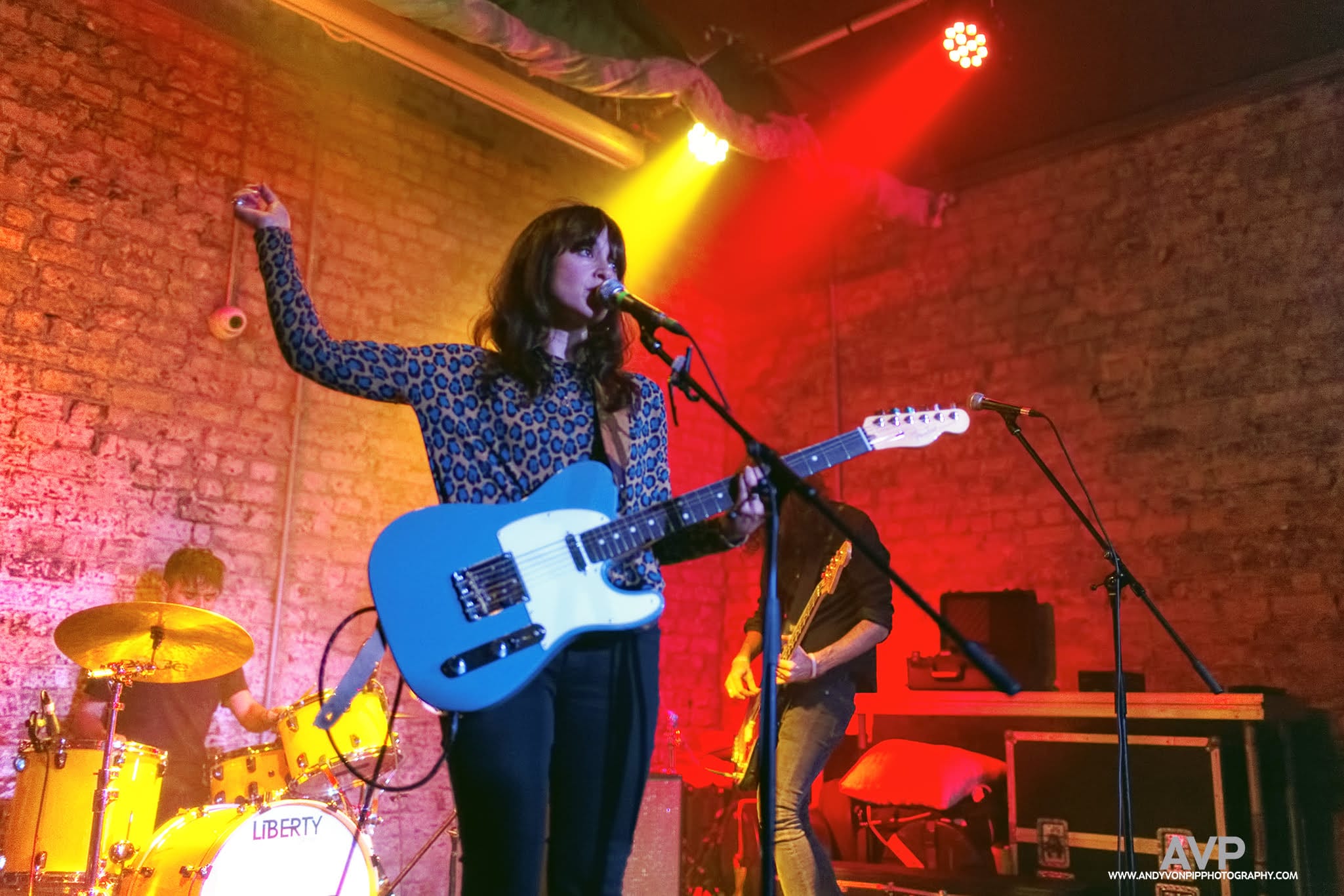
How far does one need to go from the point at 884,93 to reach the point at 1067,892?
4.82m

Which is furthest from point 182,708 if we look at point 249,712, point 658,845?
point 658,845

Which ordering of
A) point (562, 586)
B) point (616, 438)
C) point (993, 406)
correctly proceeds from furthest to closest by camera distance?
point (993, 406), point (616, 438), point (562, 586)

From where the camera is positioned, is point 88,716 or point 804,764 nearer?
point 804,764

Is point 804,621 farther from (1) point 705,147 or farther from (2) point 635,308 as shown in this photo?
(1) point 705,147

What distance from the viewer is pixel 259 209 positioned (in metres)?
2.26

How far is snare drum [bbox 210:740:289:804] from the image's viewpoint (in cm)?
459

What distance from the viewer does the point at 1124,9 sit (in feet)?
19.4

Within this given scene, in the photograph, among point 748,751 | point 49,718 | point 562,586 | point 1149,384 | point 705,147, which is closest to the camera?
point 562,586

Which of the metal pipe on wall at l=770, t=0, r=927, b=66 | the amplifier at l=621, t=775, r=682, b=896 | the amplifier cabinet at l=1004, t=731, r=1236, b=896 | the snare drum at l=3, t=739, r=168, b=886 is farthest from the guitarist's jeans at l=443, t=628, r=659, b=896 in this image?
the metal pipe on wall at l=770, t=0, r=927, b=66

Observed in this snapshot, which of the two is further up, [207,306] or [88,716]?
[207,306]

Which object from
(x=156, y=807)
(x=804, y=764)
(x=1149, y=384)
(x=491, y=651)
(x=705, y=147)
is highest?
(x=705, y=147)

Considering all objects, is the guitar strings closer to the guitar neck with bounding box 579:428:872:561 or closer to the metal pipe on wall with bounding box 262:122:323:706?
the guitar neck with bounding box 579:428:872:561

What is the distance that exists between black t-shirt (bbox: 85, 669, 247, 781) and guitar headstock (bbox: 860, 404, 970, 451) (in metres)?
3.74

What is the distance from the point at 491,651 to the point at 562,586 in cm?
20
